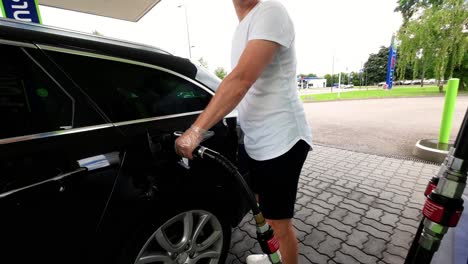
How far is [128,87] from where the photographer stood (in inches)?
57.4

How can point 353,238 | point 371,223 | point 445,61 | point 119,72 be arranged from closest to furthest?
point 119,72, point 353,238, point 371,223, point 445,61

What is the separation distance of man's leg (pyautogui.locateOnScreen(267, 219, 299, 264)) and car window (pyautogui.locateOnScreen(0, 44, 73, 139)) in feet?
3.85

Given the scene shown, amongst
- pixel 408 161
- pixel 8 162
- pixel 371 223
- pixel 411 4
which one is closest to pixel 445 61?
pixel 411 4

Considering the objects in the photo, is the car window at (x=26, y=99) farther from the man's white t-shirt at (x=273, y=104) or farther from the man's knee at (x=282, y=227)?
the man's knee at (x=282, y=227)

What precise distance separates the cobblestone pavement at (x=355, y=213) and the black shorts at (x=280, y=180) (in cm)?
94

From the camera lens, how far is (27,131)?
113 centimetres

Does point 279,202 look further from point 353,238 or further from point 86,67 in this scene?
point 353,238

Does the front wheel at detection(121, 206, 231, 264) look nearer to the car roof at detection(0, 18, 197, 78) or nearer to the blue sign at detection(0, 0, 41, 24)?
the car roof at detection(0, 18, 197, 78)

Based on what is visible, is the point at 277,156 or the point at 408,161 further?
the point at 408,161

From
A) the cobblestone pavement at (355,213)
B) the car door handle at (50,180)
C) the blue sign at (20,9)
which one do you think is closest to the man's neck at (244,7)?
the car door handle at (50,180)

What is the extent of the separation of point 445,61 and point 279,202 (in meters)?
18.3

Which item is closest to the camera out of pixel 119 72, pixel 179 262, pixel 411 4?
pixel 119 72

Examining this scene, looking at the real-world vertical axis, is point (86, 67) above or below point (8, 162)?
above

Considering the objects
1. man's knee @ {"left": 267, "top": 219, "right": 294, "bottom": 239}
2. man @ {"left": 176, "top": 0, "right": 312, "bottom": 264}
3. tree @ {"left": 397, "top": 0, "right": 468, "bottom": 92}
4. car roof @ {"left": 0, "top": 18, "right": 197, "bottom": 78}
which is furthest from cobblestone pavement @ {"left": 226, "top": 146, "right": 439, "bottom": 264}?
tree @ {"left": 397, "top": 0, "right": 468, "bottom": 92}
